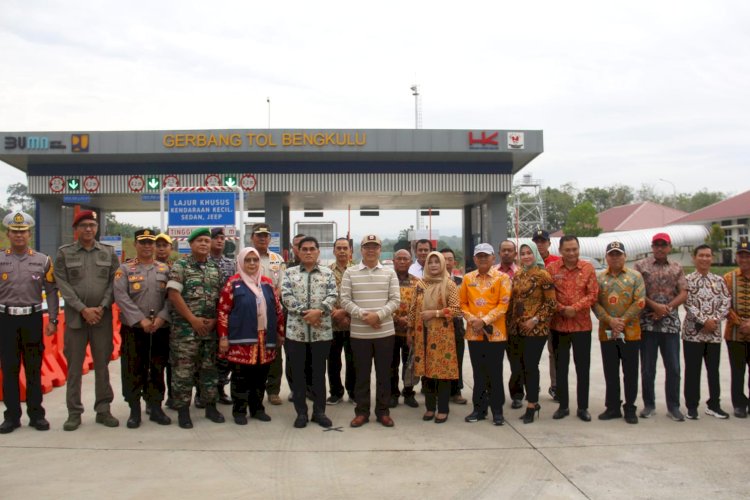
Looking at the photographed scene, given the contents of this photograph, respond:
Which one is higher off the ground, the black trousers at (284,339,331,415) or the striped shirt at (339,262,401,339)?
the striped shirt at (339,262,401,339)

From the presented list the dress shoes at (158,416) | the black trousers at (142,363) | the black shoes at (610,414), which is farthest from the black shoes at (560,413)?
the black trousers at (142,363)

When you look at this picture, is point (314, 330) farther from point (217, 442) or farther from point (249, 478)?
point (249, 478)

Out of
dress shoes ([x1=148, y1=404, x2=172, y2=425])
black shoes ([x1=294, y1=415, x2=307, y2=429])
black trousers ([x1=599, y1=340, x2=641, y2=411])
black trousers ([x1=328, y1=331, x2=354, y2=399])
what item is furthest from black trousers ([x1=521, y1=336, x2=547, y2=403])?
dress shoes ([x1=148, y1=404, x2=172, y2=425])

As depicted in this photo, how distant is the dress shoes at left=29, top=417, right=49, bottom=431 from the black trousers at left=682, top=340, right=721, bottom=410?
602 centimetres

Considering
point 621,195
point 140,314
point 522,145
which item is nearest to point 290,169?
point 522,145

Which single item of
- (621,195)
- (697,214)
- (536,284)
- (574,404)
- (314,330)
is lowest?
(574,404)

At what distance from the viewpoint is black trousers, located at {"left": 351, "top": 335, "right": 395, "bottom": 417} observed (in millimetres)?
5859

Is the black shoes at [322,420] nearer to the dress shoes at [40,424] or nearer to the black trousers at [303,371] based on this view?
the black trousers at [303,371]

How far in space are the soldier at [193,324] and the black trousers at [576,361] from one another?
3.33m

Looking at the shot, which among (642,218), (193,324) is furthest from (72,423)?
(642,218)

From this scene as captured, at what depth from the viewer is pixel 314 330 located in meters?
5.82

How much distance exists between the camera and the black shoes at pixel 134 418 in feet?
18.8

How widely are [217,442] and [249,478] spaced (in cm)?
99

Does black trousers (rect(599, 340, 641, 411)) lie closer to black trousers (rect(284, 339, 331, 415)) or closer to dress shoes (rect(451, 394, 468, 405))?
dress shoes (rect(451, 394, 468, 405))
